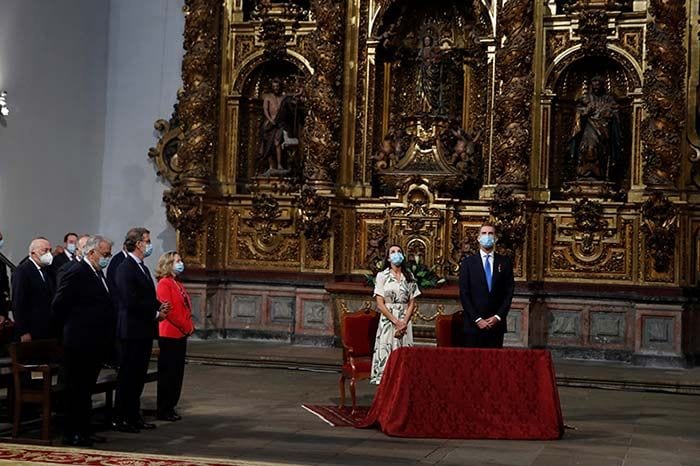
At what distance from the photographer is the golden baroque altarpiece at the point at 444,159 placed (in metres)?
17.8

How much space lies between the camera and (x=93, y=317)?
10258 millimetres

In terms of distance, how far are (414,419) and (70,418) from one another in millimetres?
3090

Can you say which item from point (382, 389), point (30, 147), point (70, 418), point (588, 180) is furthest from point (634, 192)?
point (70, 418)

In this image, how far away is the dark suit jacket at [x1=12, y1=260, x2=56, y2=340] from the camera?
454 inches

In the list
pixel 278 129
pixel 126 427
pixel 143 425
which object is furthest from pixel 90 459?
pixel 278 129

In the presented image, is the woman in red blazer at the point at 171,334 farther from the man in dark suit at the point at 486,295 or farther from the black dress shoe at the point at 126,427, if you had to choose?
the man in dark suit at the point at 486,295

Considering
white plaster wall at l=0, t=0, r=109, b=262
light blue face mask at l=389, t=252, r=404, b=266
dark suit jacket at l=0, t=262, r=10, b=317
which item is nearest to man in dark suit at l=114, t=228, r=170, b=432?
dark suit jacket at l=0, t=262, r=10, b=317

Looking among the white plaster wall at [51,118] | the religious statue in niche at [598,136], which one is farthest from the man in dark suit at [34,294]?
Result: the religious statue in niche at [598,136]

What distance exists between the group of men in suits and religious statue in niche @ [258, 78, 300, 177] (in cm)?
746

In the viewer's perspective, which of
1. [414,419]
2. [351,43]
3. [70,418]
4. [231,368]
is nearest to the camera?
[70,418]

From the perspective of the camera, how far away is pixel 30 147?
1911 cm

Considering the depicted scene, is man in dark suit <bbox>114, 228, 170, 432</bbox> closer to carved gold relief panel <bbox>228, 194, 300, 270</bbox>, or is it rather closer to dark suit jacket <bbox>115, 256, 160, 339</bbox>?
dark suit jacket <bbox>115, 256, 160, 339</bbox>

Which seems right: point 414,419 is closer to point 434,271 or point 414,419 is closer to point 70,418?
point 70,418

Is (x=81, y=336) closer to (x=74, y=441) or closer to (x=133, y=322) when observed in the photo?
(x=74, y=441)
